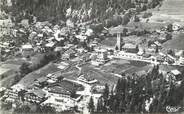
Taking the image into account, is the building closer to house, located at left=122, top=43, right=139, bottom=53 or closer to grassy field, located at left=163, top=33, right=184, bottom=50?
house, located at left=122, top=43, right=139, bottom=53

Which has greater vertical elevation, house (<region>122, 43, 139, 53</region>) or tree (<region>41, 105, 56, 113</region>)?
house (<region>122, 43, 139, 53</region>)

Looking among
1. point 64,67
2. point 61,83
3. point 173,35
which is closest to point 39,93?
point 61,83

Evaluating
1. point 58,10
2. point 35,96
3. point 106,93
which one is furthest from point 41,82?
point 58,10

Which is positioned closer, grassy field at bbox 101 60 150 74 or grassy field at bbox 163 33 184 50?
grassy field at bbox 101 60 150 74

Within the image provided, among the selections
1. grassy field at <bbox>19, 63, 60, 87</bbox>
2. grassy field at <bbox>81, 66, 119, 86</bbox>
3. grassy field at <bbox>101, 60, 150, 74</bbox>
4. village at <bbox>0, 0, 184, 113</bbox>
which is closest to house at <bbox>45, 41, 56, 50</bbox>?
village at <bbox>0, 0, 184, 113</bbox>

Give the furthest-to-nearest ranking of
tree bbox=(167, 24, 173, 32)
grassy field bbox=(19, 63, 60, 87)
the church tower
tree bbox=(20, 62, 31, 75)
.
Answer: tree bbox=(167, 24, 173, 32) < the church tower < tree bbox=(20, 62, 31, 75) < grassy field bbox=(19, 63, 60, 87)

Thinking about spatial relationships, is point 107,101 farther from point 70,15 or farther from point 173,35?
point 173,35

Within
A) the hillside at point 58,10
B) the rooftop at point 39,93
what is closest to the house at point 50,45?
the hillside at point 58,10
